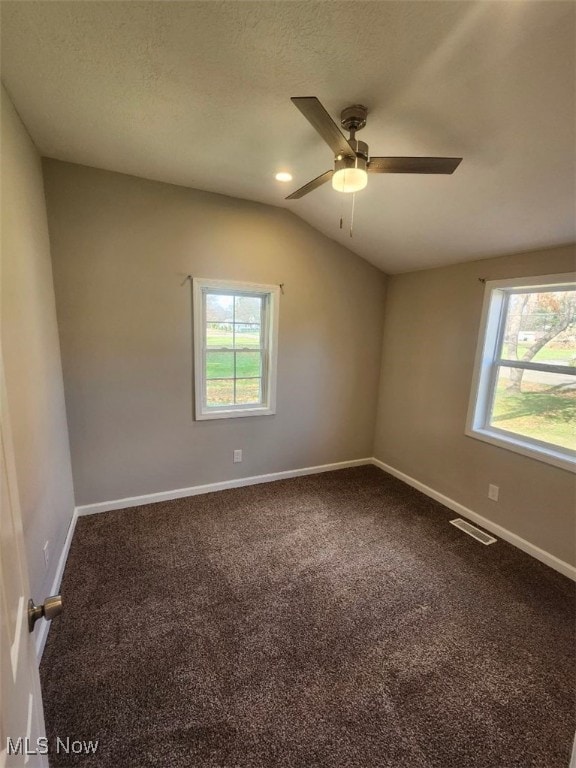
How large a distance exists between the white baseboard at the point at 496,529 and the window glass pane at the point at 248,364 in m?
1.92

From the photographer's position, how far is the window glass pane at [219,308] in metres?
3.05

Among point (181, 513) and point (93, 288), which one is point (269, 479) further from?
point (93, 288)

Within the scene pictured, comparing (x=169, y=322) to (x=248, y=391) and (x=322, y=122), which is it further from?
(x=322, y=122)

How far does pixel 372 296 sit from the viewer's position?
374 centimetres

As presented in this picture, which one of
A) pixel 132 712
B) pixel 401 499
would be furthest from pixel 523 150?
pixel 132 712

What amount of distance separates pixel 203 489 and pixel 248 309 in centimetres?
177

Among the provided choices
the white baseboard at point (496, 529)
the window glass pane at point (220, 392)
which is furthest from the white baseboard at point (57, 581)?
the white baseboard at point (496, 529)

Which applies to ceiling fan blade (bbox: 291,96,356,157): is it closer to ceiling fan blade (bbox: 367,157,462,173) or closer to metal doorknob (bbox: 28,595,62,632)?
ceiling fan blade (bbox: 367,157,462,173)

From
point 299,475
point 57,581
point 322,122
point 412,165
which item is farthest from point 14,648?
point 299,475

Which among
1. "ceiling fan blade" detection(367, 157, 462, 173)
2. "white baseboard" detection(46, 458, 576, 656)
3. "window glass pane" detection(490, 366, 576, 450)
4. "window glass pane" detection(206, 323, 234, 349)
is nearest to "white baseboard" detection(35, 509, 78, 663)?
"white baseboard" detection(46, 458, 576, 656)

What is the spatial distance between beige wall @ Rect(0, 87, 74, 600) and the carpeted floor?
485mm

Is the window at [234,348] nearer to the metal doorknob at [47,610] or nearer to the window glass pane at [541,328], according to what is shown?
the window glass pane at [541,328]

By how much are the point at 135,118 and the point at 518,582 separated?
363cm

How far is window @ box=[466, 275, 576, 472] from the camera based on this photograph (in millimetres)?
2400
